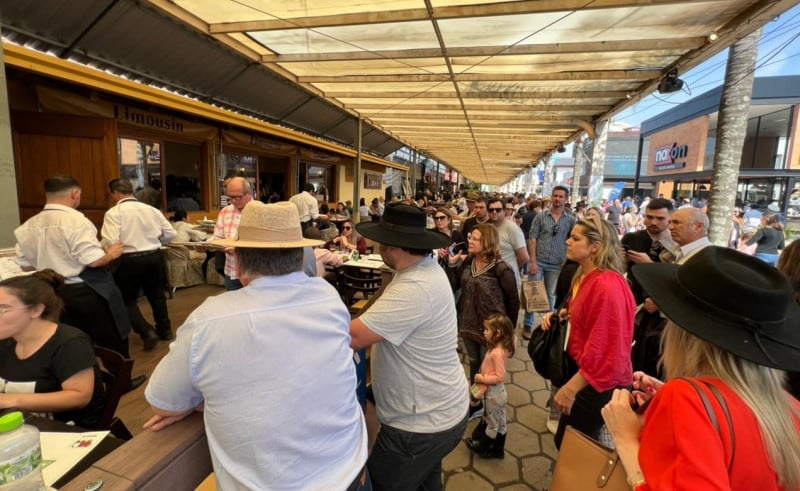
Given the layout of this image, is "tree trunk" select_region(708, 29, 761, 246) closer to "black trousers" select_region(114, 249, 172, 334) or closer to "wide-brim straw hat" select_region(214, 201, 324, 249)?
"wide-brim straw hat" select_region(214, 201, 324, 249)

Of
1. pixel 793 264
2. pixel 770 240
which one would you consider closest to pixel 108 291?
pixel 793 264

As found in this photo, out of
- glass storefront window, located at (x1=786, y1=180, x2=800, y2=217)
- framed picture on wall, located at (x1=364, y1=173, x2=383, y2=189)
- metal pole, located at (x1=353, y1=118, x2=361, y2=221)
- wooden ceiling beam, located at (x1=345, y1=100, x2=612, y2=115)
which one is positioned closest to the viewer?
wooden ceiling beam, located at (x1=345, y1=100, x2=612, y2=115)

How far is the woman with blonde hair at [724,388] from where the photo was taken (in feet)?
2.77

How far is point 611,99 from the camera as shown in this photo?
675 centimetres

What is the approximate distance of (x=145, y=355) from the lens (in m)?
4.06

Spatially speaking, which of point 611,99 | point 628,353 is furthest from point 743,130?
point 628,353

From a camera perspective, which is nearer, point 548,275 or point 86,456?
point 86,456

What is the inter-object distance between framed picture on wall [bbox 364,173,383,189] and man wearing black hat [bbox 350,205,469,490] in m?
14.4

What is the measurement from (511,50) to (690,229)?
127 inches

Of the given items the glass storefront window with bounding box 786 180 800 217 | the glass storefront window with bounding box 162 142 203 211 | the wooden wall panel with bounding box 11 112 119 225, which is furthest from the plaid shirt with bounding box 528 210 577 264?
the glass storefront window with bounding box 786 180 800 217

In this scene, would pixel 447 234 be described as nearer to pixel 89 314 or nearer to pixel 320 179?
pixel 89 314

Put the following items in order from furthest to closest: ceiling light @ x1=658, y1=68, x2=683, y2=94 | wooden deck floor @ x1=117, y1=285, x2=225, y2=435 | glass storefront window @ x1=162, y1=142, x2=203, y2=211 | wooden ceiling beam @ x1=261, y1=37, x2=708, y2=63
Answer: glass storefront window @ x1=162, y1=142, x2=203, y2=211 → ceiling light @ x1=658, y1=68, x2=683, y2=94 → wooden ceiling beam @ x1=261, y1=37, x2=708, y2=63 → wooden deck floor @ x1=117, y1=285, x2=225, y2=435

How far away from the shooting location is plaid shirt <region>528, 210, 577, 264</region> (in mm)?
4914

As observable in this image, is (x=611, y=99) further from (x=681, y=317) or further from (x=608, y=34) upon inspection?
(x=681, y=317)
